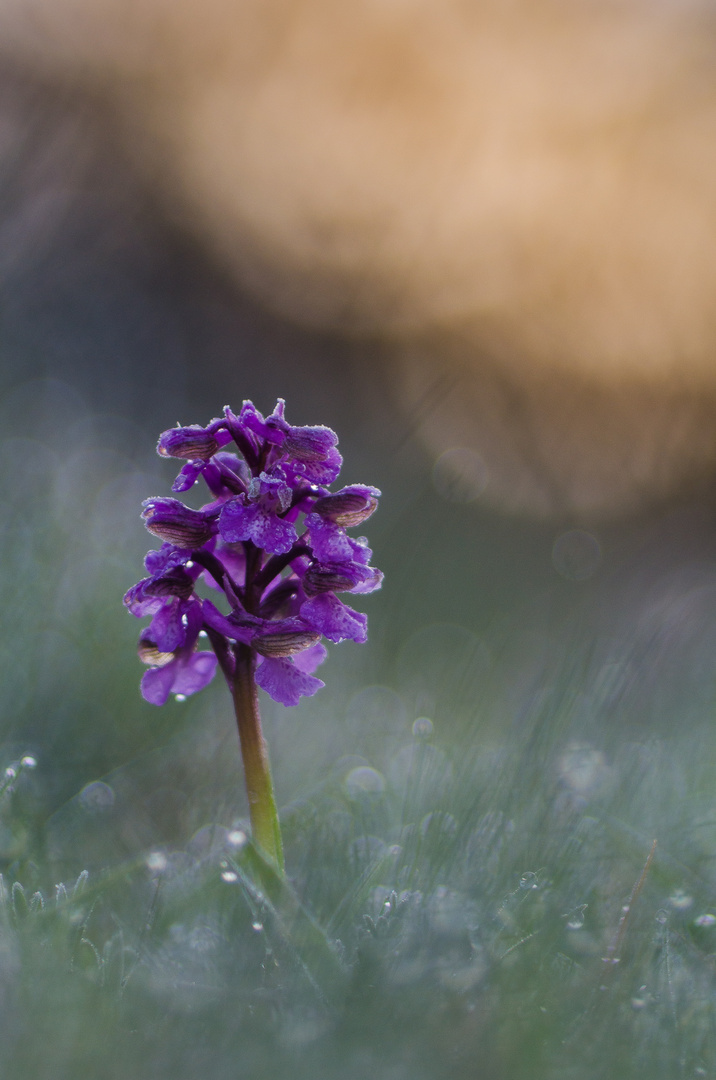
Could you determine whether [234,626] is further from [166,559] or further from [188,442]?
[188,442]

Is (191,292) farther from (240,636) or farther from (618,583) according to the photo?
(240,636)

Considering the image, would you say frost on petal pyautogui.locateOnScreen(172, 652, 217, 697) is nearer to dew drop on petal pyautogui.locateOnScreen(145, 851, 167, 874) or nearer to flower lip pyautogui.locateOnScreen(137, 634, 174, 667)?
flower lip pyautogui.locateOnScreen(137, 634, 174, 667)

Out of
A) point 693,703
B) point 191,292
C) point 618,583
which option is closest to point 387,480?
point 693,703

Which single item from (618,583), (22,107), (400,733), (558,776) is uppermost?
(22,107)

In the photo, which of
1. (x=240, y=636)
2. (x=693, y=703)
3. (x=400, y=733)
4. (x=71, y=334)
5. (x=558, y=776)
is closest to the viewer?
(x=240, y=636)

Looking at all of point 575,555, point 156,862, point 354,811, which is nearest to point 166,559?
point 156,862

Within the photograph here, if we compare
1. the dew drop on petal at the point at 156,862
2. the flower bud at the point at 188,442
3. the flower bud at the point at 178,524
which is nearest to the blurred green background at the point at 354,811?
the dew drop on petal at the point at 156,862

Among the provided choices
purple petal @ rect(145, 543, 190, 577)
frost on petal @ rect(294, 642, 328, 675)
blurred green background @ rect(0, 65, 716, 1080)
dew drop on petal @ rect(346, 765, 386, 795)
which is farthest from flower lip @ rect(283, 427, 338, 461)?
dew drop on petal @ rect(346, 765, 386, 795)
